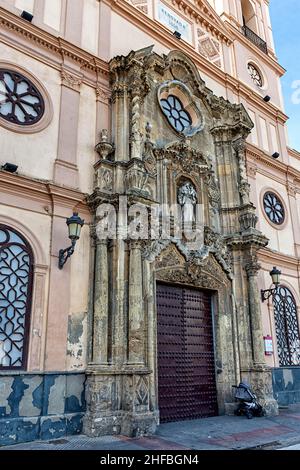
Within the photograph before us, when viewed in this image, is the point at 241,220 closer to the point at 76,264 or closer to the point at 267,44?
the point at 76,264

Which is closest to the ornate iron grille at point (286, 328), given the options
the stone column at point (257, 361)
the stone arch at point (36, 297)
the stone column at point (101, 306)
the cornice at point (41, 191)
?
the stone column at point (257, 361)

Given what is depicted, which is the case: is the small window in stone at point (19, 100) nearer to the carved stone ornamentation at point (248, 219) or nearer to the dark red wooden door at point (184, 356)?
the dark red wooden door at point (184, 356)

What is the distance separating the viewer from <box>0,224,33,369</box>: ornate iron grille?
7163 mm

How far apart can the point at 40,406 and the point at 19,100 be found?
6.08 metres

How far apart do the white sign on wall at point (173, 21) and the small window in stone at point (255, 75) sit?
11.0 ft

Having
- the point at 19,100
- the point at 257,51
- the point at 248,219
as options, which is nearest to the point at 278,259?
the point at 248,219

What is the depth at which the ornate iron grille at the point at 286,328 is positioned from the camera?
12422 mm

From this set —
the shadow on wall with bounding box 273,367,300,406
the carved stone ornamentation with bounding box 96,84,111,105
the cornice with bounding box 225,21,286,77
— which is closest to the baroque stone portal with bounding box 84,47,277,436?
the carved stone ornamentation with bounding box 96,84,111,105

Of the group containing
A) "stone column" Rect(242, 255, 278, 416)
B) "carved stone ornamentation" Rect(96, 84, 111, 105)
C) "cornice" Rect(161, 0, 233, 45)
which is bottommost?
"stone column" Rect(242, 255, 278, 416)

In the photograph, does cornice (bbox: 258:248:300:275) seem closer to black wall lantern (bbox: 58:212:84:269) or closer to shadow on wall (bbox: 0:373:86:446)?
black wall lantern (bbox: 58:212:84:269)

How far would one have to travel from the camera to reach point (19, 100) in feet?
28.6

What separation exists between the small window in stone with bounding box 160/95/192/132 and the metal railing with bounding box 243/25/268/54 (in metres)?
6.90

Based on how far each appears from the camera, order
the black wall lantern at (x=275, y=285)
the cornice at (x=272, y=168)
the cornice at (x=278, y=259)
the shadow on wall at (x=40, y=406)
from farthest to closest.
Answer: the cornice at (x=272, y=168)
the cornice at (x=278, y=259)
the black wall lantern at (x=275, y=285)
the shadow on wall at (x=40, y=406)
